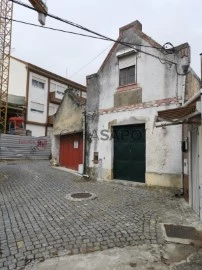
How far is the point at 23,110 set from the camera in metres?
26.2

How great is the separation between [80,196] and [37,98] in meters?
21.3

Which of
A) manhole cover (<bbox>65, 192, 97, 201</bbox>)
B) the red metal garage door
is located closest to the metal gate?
manhole cover (<bbox>65, 192, 97, 201</bbox>)

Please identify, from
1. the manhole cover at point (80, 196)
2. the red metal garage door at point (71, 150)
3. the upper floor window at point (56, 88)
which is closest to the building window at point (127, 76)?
the red metal garage door at point (71, 150)

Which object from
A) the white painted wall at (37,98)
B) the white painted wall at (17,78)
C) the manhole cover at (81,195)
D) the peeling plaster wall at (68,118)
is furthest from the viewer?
the white painted wall at (37,98)

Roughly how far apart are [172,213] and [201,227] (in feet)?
3.52

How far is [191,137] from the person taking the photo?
7125mm

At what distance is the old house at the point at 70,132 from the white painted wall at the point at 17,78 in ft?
40.1

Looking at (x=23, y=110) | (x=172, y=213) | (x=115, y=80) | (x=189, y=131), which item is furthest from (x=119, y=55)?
(x=23, y=110)

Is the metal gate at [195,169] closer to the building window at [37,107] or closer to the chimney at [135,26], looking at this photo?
the chimney at [135,26]

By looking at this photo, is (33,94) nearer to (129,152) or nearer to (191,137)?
(129,152)

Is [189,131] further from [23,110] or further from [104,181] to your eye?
[23,110]

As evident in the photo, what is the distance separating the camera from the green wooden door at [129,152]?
1012 cm

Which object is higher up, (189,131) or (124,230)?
(189,131)

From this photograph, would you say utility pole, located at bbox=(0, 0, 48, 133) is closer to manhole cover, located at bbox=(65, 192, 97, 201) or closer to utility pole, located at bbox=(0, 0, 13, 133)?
utility pole, located at bbox=(0, 0, 13, 133)
